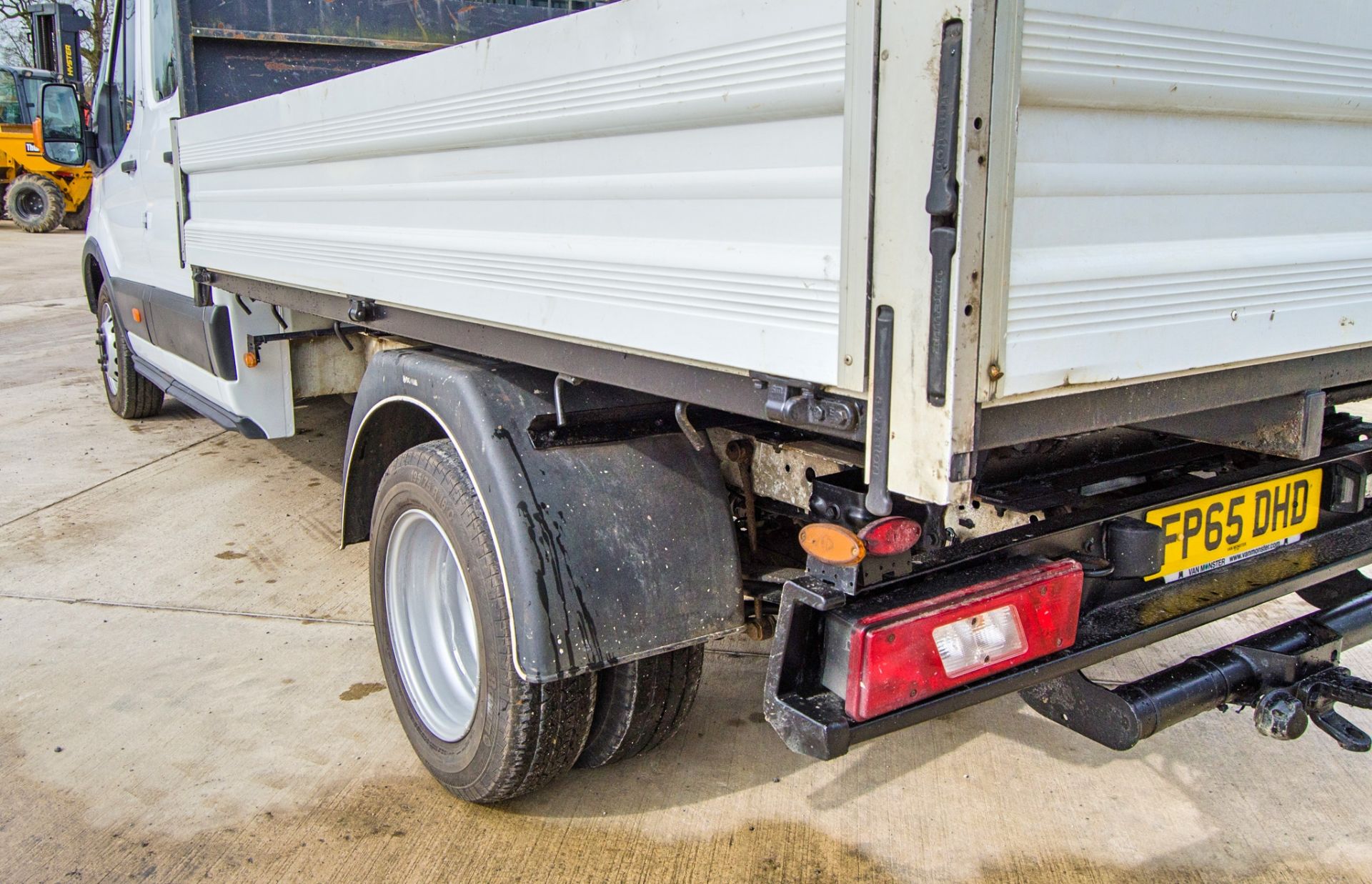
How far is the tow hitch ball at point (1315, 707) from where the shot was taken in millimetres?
2156

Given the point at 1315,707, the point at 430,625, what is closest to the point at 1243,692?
the point at 1315,707

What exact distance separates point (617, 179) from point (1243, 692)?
65.5 inches

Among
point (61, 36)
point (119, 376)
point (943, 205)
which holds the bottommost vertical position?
point (119, 376)

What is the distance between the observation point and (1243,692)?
222 centimetres

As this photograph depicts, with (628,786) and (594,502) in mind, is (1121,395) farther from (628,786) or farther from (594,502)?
(628,786)

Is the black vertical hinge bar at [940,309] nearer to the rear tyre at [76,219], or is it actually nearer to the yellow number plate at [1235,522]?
the yellow number plate at [1235,522]

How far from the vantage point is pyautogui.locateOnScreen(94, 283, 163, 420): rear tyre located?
20.6 ft

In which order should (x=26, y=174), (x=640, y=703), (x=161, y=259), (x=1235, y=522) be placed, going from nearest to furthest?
(x=1235, y=522), (x=640, y=703), (x=161, y=259), (x=26, y=174)

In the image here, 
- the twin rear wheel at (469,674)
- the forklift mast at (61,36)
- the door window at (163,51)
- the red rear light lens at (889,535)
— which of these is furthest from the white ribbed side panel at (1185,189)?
the forklift mast at (61,36)

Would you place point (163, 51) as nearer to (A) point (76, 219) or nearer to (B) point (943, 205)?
(B) point (943, 205)

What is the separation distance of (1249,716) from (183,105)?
14.5 feet

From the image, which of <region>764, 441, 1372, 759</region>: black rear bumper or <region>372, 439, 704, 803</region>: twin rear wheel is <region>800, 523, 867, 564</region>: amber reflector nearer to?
<region>764, 441, 1372, 759</region>: black rear bumper

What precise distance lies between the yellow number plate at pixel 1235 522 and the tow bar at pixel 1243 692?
20 centimetres

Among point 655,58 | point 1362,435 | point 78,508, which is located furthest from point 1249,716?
point 78,508
